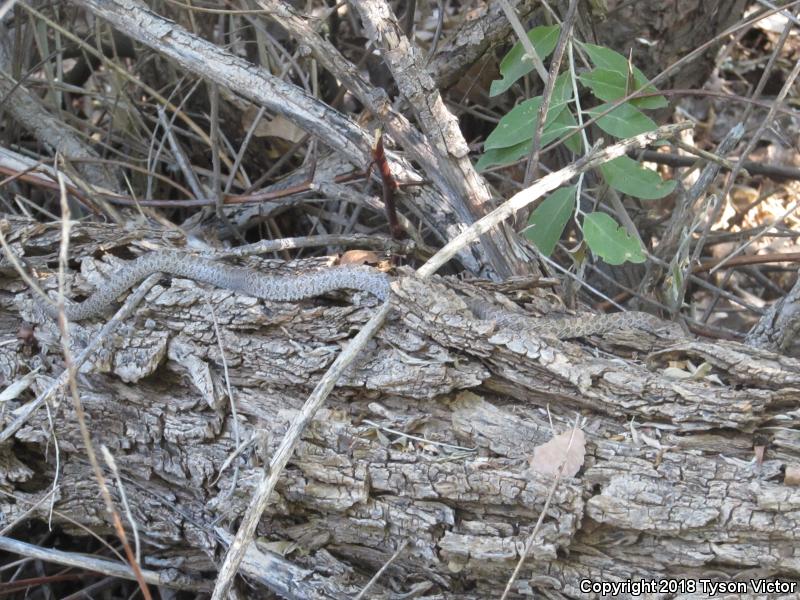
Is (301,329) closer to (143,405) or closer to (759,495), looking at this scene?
(143,405)

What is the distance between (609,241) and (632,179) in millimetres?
273

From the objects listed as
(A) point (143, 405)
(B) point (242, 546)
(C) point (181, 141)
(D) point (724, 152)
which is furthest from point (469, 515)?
(C) point (181, 141)

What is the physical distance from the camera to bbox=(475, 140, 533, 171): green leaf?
9.37 ft

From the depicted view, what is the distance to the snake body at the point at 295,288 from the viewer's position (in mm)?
2547

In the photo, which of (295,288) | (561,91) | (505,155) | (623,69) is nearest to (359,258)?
(295,288)

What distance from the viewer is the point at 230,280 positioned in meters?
2.75

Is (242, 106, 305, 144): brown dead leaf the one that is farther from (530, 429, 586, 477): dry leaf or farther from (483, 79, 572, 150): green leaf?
(530, 429, 586, 477): dry leaf

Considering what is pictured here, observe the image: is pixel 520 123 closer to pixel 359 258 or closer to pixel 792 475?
pixel 359 258

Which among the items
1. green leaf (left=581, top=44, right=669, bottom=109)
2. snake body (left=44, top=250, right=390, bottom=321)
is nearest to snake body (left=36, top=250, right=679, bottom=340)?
snake body (left=44, top=250, right=390, bottom=321)

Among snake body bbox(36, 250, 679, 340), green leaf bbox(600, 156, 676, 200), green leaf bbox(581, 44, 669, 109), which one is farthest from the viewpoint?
green leaf bbox(581, 44, 669, 109)

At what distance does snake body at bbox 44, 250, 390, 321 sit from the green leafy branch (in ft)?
2.09

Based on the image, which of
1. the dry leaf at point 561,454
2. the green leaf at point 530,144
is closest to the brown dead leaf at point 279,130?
the green leaf at point 530,144

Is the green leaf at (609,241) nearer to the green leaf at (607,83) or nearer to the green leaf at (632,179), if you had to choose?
the green leaf at (632,179)

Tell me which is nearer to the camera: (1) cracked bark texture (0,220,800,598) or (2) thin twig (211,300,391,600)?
(2) thin twig (211,300,391,600)
